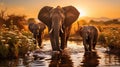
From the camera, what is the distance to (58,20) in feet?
70.4

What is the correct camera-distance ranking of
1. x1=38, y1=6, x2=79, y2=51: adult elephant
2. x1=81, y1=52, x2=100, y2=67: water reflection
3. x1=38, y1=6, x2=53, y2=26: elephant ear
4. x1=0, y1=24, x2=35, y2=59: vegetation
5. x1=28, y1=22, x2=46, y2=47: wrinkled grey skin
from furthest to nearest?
x1=28, y1=22, x2=46, y2=47: wrinkled grey skin, x1=38, y1=6, x2=53, y2=26: elephant ear, x1=38, y1=6, x2=79, y2=51: adult elephant, x1=0, y1=24, x2=35, y2=59: vegetation, x1=81, y1=52, x2=100, y2=67: water reflection

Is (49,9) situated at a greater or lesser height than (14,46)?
greater

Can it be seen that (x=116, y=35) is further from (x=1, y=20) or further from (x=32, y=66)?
(x=1, y=20)

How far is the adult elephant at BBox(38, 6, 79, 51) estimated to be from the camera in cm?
2108

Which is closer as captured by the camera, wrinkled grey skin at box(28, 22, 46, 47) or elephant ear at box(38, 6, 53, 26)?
elephant ear at box(38, 6, 53, 26)

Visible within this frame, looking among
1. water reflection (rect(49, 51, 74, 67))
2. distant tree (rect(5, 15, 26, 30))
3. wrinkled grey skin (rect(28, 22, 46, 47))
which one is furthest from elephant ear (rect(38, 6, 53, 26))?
distant tree (rect(5, 15, 26, 30))

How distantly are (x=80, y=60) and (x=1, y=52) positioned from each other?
2871mm

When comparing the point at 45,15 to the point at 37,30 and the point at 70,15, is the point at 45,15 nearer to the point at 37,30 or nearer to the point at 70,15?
the point at 70,15

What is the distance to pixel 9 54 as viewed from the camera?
61.3 feet

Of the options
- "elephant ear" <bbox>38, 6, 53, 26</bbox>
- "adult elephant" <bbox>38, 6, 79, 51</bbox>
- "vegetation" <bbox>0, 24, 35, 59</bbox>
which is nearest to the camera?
"vegetation" <bbox>0, 24, 35, 59</bbox>

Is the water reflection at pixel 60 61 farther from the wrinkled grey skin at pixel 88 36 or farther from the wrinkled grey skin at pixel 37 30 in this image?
the wrinkled grey skin at pixel 37 30

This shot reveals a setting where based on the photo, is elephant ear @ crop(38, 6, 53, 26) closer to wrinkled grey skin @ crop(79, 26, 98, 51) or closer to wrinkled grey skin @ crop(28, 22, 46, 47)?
wrinkled grey skin @ crop(79, 26, 98, 51)

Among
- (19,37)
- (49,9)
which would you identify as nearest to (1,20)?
(49,9)

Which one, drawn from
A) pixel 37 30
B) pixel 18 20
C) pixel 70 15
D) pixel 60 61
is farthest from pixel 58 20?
pixel 18 20
